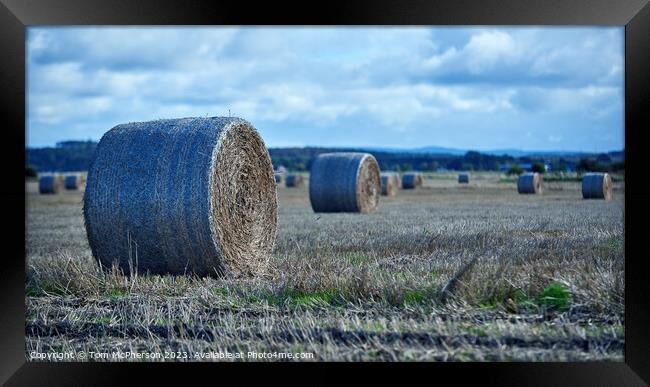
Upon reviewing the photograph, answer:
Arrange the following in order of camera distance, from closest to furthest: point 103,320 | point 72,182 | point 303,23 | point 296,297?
point 303,23 < point 103,320 < point 296,297 < point 72,182

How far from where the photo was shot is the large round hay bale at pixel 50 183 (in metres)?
33.4

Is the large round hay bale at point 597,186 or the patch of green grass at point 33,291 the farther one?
the large round hay bale at point 597,186

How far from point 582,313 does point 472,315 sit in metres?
0.88

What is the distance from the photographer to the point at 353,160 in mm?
19234

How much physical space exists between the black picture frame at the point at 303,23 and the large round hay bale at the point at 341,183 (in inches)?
509

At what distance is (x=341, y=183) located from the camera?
18.9m

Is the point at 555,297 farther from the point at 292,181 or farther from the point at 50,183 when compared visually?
the point at 292,181

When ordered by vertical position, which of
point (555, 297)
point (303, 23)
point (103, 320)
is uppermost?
point (303, 23)

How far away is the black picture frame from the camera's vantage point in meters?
5.82

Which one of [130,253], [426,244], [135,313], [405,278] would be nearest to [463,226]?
[426,244]

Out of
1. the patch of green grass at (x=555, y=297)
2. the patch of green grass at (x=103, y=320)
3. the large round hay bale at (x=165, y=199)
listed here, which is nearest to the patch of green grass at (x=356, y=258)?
the large round hay bale at (x=165, y=199)

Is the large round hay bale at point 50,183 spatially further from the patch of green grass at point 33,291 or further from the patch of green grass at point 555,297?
the patch of green grass at point 555,297

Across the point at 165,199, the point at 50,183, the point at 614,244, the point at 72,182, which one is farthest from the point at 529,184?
the point at 165,199

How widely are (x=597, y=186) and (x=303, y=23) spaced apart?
19838 millimetres
